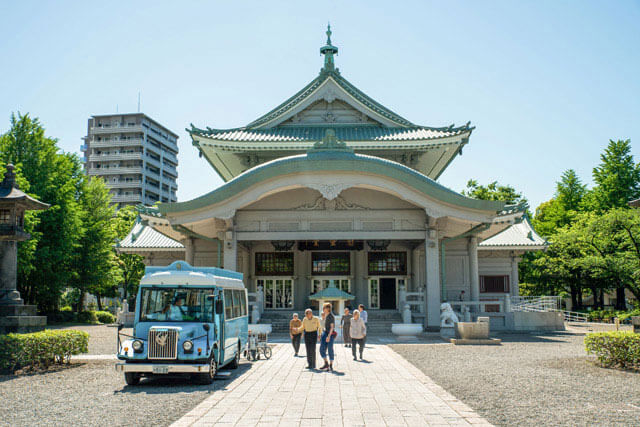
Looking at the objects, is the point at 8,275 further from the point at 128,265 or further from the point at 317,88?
the point at 128,265

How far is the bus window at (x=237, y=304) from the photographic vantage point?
15020mm

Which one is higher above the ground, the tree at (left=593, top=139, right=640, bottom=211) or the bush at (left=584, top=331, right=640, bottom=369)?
the tree at (left=593, top=139, right=640, bottom=211)

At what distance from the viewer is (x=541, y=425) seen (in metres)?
8.27

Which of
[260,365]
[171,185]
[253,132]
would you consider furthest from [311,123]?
[171,185]

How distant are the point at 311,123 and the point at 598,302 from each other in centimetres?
3469

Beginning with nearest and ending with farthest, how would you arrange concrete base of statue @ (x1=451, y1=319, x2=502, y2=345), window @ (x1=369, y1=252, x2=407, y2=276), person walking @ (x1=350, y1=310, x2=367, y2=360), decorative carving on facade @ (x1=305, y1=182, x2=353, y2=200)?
person walking @ (x1=350, y1=310, x2=367, y2=360), concrete base of statue @ (x1=451, y1=319, x2=502, y2=345), decorative carving on facade @ (x1=305, y1=182, x2=353, y2=200), window @ (x1=369, y1=252, x2=407, y2=276)

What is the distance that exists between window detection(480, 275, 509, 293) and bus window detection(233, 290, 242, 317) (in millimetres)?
20999

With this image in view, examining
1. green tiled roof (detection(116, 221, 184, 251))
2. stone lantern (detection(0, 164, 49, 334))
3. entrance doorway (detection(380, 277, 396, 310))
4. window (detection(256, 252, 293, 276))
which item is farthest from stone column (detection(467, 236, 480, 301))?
stone lantern (detection(0, 164, 49, 334))

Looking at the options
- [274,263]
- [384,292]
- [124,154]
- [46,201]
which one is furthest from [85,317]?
[124,154]

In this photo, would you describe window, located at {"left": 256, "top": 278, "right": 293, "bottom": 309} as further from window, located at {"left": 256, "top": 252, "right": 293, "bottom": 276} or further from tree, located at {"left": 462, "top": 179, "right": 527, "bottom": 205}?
tree, located at {"left": 462, "top": 179, "right": 527, "bottom": 205}

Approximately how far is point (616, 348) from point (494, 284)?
19.3m

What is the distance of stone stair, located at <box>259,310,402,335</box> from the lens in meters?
25.6

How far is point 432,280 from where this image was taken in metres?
23.5

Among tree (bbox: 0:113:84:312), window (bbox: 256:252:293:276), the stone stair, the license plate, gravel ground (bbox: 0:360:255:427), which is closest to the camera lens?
gravel ground (bbox: 0:360:255:427)
